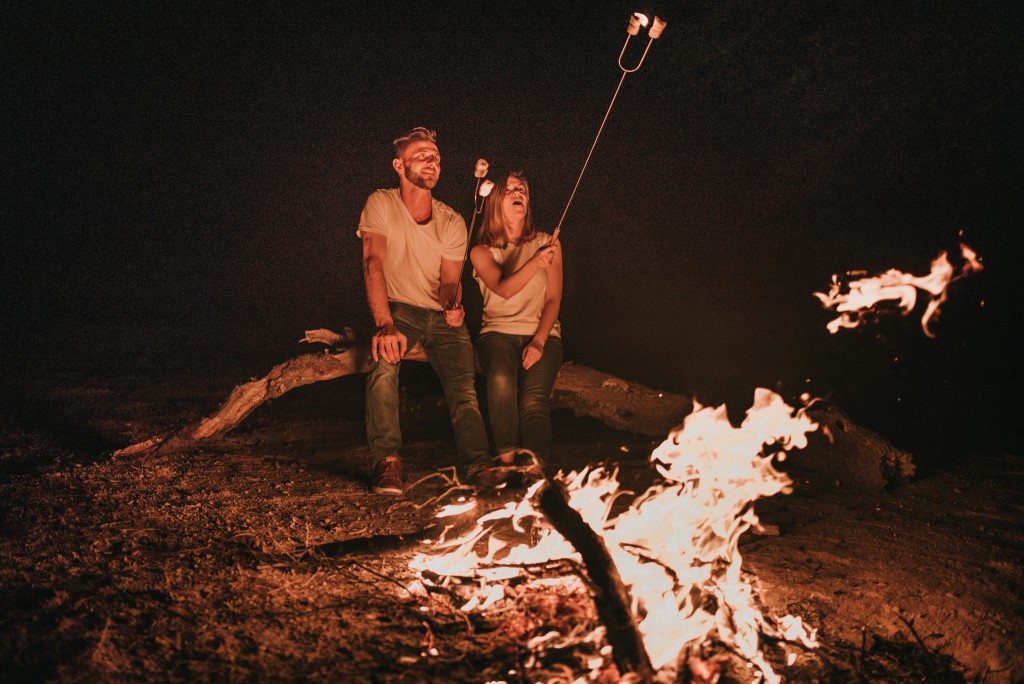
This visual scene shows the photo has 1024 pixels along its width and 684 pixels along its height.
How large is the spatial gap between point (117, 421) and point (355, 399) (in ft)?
6.89

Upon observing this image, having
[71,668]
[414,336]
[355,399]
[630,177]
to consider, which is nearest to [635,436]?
[414,336]

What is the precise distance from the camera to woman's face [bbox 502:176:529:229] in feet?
16.3

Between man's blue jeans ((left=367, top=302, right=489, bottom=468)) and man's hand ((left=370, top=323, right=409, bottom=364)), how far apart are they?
0.07 m

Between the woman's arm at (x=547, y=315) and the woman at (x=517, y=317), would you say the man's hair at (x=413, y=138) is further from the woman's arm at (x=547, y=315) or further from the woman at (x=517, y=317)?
the woman's arm at (x=547, y=315)

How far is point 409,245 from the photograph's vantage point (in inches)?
193

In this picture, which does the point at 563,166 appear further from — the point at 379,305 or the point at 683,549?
the point at 683,549

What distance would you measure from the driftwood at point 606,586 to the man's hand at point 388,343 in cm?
180

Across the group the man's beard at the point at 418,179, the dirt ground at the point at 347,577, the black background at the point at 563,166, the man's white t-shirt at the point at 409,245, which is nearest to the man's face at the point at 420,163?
the man's beard at the point at 418,179

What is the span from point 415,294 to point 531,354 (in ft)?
2.98

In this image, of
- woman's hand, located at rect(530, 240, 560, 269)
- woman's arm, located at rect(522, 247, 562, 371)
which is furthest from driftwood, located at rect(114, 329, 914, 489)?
woman's hand, located at rect(530, 240, 560, 269)

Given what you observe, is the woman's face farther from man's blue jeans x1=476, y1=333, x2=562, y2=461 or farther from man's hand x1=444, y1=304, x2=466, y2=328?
man's blue jeans x1=476, y1=333, x2=562, y2=461

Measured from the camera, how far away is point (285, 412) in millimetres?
6547

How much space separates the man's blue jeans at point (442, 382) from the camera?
14.9 feet

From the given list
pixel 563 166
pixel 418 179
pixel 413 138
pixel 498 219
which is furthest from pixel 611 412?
pixel 563 166
